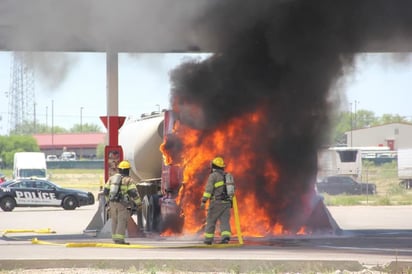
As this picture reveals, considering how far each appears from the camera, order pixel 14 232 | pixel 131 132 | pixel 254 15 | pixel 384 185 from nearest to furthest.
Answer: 1. pixel 254 15
2. pixel 14 232
3. pixel 131 132
4. pixel 384 185

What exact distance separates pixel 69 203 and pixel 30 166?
21690 mm

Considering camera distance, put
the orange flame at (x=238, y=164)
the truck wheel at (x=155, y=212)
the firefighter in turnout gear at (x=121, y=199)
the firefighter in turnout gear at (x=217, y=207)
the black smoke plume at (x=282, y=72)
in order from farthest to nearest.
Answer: the truck wheel at (x=155, y=212), the orange flame at (x=238, y=164), the black smoke plume at (x=282, y=72), the firefighter in turnout gear at (x=121, y=199), the firefighter in turnout gear at (x=217, y=207)

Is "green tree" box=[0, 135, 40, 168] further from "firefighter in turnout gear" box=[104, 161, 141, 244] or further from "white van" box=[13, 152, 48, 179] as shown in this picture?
"firefighter in turnout gear" box=[104, 161, 141, 244]

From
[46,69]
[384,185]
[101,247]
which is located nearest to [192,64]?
[46,69]

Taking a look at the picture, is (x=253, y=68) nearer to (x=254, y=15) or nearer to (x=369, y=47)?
(x=254, y=15)

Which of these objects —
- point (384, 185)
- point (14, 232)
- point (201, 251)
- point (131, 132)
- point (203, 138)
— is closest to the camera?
point (201, 251)

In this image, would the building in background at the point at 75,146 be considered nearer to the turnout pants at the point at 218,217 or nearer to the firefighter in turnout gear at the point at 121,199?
the firefighter in turnout gear at the point at 121,199

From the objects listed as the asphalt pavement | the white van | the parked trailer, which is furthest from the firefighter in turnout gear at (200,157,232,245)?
the white van

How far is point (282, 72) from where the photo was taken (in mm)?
19438

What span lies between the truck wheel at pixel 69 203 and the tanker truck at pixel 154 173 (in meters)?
14.7

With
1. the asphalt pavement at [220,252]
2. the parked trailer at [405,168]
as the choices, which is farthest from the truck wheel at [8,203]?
the parked trailer at [405,168]

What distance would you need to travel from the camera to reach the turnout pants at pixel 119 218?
18.0m

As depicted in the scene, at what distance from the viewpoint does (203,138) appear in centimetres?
1986

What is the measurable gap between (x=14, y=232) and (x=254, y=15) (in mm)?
8095
